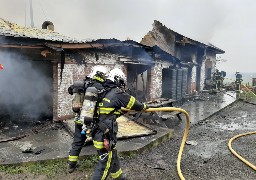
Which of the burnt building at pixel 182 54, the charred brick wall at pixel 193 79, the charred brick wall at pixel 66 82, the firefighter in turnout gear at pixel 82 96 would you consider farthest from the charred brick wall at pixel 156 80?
the firefighter in turnout gear at pixel 82 96

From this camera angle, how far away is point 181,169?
18.5 feet

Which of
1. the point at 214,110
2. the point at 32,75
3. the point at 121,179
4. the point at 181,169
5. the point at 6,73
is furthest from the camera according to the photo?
the point at 214,110

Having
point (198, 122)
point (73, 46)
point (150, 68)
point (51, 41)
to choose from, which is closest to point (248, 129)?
point (198, 122)

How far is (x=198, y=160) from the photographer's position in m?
6.19

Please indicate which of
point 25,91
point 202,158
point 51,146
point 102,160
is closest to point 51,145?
point 51,146

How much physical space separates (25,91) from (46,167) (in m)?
5.30

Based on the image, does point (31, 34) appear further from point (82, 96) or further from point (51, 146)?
point (82, 96)

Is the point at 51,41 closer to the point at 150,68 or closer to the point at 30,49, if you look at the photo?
the point at 30,49

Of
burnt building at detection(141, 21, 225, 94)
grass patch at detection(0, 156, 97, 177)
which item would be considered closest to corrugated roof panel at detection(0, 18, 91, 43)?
grass patch at detection(0, 156, 97, 177)

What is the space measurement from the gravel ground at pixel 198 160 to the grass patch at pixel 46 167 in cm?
14

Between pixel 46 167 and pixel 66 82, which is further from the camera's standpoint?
pixel 66 82

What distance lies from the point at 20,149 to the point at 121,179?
Result: 2.90m

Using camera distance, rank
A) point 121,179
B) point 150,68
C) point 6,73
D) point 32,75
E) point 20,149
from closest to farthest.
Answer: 1. point 121,179
2. point 20,149
3. point 6,73
4. point 32,75
5. point 150,68

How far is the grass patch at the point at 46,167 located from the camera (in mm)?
5254
